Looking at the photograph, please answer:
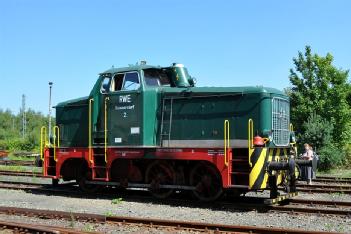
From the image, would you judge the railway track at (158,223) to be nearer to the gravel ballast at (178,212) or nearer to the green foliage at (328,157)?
the gravel ballast at (178,212)

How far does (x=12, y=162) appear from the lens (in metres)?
28.6

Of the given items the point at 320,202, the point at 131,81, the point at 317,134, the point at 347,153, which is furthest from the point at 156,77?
the point at 347,153

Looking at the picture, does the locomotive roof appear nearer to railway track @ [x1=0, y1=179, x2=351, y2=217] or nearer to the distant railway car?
the distant railway car

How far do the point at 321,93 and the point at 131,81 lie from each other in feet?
66.3

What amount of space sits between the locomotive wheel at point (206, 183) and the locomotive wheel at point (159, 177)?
2.17 feet

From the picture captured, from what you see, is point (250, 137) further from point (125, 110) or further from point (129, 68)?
point (129, 68)

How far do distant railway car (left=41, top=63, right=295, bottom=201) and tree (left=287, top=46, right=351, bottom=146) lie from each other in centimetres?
1643

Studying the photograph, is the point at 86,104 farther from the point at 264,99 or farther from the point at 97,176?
the point at 264,99

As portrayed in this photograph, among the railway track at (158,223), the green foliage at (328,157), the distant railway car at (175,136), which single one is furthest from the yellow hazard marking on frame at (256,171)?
the green foliage at (328,157)

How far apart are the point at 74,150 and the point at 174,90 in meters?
3.59

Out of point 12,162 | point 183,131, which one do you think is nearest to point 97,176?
point 183,131

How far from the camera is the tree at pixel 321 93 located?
28.4 meters

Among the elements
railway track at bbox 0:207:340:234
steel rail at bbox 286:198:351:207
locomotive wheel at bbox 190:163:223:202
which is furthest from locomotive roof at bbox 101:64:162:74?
steel rail at bbox 286:198:351:207

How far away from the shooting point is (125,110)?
12328 millimetres
